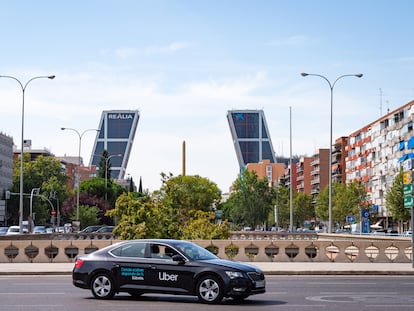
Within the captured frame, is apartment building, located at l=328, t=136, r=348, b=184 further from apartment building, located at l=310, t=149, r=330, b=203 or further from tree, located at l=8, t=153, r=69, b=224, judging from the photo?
tree, located at l=8, t=153, r=69, b=224

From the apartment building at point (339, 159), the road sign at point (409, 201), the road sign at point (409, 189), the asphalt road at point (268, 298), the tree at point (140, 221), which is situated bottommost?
the asphalt road at point (268, 298)

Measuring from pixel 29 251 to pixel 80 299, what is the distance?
17.1 m

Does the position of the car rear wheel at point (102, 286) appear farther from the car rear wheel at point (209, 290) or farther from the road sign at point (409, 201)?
the road sign at point (409, 201)

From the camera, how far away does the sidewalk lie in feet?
94.2

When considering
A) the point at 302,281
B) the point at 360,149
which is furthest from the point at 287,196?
the point at 302,281

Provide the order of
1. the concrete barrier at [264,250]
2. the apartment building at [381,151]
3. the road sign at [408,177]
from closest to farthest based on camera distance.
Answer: the road sign at [408,177]
the concrete barrier at [264,250]
the apartment building at [381,151]

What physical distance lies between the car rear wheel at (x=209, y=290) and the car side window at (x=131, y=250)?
169 cm

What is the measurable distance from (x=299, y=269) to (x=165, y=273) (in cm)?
1178

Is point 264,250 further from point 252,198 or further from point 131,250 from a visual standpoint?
point 252,198

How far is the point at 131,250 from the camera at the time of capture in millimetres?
19375

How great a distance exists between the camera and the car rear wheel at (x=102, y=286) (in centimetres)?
1930

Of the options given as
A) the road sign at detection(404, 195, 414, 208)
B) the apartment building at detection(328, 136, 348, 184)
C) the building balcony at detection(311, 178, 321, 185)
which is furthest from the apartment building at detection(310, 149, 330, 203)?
the road sign at detection(404, 195, 414, 208)

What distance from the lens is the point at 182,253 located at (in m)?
18.8

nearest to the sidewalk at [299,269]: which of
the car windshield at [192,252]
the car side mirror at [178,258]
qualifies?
the car windshield at [192,252]
